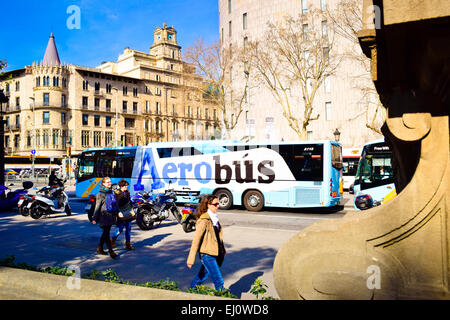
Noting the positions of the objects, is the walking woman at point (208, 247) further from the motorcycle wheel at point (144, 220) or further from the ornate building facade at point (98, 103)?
the ornate building facade at point (98, 103)

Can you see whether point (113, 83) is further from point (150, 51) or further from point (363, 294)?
point (363, 294)

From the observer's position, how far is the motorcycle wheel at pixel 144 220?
11266 mm

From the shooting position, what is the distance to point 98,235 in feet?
33.7

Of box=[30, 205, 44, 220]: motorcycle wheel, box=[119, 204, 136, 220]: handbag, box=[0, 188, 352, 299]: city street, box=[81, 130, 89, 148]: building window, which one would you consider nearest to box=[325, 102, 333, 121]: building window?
box=[0, 188, 352, 299]: city street

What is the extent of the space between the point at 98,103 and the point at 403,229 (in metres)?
68.7

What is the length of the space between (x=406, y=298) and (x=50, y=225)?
11645mm

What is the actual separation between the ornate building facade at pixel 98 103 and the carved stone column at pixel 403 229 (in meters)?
48.9

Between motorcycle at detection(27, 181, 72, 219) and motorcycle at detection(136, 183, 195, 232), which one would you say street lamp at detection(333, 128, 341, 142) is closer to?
motorcycle at detection(136, 183, 195, 232)

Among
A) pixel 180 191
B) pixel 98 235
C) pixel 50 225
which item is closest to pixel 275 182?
pixel 180 191

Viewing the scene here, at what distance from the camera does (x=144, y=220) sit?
1132 cm

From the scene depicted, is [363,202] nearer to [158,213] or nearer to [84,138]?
[158,213]

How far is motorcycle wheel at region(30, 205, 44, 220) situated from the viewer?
43.2 ft

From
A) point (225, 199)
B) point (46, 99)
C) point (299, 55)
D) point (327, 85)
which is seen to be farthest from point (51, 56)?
point (225, 199)

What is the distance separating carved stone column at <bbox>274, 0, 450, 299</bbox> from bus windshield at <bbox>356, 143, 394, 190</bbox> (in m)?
11.8
